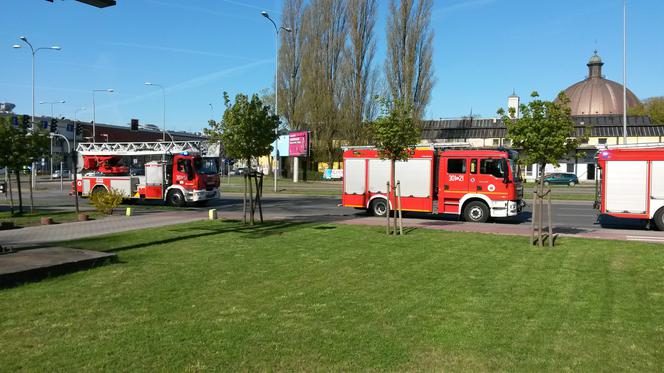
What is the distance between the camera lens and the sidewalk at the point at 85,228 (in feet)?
44.1

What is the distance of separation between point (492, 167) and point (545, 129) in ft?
22.7

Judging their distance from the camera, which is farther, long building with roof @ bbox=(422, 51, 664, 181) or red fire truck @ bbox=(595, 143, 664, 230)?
long building with roof @ bbox=(422, 51, 664, 181)

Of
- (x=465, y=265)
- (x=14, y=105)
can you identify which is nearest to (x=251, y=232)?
(x=465, y=265)

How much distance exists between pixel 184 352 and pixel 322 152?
182 ft

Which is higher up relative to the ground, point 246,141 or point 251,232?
point 246,141

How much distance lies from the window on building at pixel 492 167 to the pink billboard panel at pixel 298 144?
37878mm

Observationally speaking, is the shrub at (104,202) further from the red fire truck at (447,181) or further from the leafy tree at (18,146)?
the red fire truck at (447,181)

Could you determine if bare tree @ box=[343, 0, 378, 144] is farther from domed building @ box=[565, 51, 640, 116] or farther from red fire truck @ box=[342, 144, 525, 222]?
domed building @ box=[565, 51, 640, 116]

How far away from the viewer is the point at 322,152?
2368 inches

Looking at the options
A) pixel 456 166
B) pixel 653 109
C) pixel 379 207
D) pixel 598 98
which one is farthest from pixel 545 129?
pixel 598 98

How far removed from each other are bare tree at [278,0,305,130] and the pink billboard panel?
316cm

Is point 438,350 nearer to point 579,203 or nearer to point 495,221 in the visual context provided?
point 495,221

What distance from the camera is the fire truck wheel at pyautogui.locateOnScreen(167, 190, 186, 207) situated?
85.8ft

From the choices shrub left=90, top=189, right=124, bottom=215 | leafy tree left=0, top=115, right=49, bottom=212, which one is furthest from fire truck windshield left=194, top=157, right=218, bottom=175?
leafy tree left=0, top=115, right=49, bottom=212
